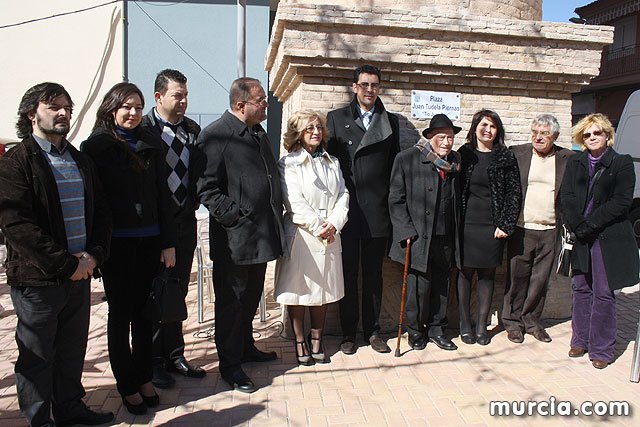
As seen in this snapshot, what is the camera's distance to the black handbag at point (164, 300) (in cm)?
345

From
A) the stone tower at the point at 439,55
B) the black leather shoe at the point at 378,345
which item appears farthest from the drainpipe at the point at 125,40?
the black leather shoe at the point at 378,345

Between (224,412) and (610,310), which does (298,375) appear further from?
(610,310)

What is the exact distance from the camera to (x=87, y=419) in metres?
3.38

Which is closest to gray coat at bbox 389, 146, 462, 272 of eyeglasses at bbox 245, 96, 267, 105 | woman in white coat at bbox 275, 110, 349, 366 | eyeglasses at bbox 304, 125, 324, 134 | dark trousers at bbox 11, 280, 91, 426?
woman in white coat at bbox 275, 110, 349, 366

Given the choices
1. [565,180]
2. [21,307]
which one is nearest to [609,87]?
[565,180]

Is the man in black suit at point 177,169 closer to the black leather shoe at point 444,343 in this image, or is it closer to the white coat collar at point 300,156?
the white coat collar at point 300,156

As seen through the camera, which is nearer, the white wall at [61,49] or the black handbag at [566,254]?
the black handbag at [566,254]

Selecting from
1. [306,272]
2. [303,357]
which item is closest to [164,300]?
[306,272]

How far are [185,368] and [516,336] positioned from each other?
287cm

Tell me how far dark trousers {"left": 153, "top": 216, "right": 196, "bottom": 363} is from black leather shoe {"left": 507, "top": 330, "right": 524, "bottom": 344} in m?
2.86

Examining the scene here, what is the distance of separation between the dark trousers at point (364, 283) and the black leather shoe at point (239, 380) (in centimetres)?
109

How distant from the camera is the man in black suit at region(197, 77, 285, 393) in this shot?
3.85 metres

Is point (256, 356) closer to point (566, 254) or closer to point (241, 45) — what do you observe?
point (566, 254)

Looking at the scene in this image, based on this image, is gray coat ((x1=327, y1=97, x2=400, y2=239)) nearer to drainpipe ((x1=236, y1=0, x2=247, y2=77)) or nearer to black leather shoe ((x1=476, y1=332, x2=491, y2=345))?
black leather shoe ((x1=476, y1=332, x2=491, y2=345))
